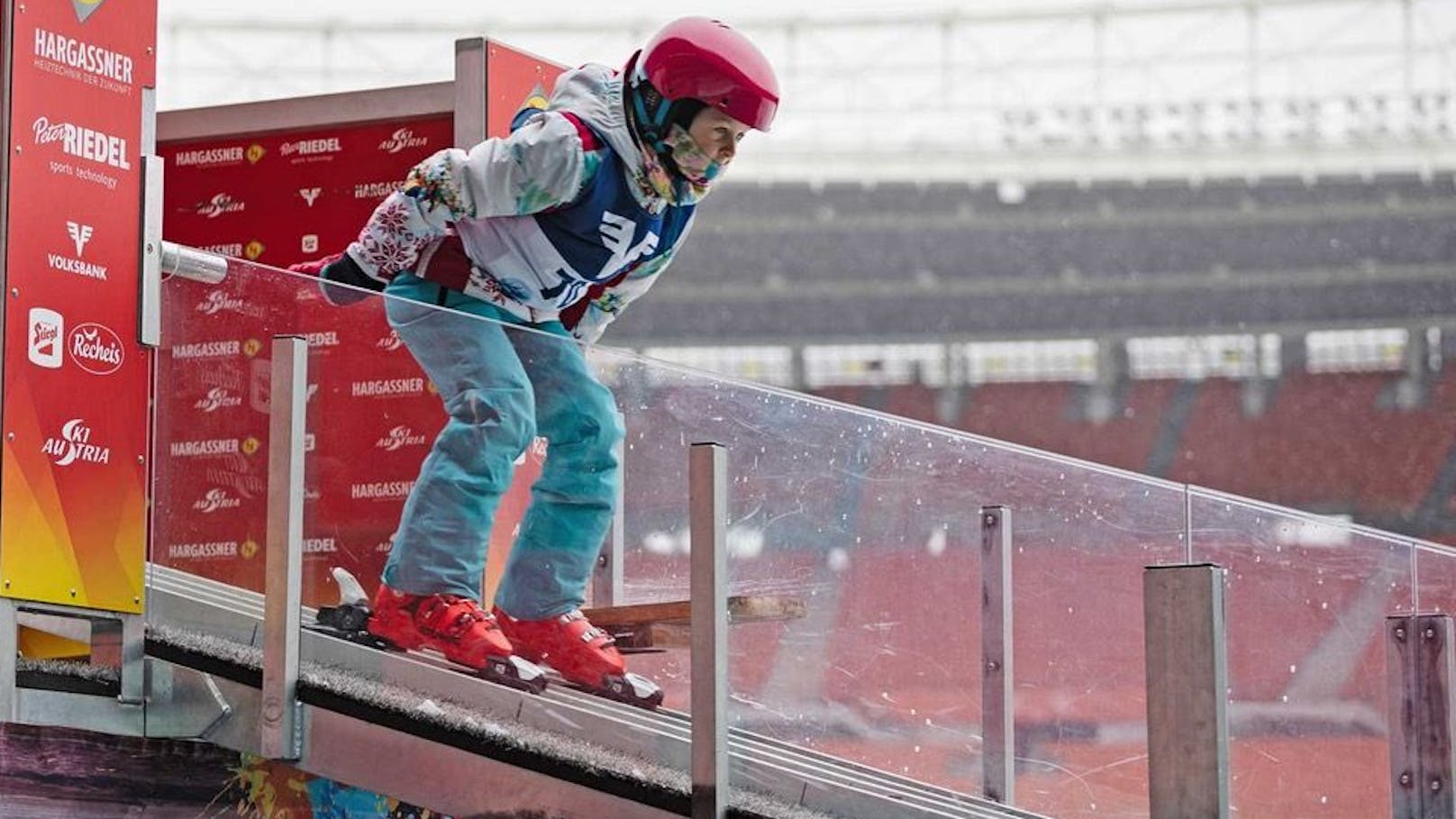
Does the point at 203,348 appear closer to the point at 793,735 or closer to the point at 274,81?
the point at 793,735

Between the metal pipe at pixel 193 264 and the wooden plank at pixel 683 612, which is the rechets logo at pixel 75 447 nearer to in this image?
the metal pipe at pixel 193 264

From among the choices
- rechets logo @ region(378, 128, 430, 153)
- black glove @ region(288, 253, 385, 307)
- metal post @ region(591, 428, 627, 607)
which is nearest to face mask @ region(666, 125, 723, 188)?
metal post @ region(591, 428, 627, 607)

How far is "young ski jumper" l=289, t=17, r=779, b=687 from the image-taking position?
10.2 ft

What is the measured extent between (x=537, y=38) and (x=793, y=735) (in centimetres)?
2272

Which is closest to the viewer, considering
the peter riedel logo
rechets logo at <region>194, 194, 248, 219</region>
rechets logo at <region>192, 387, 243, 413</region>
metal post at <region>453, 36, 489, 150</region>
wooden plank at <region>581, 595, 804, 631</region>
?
wooden plank at <region>581, 595, 804, 631</region>

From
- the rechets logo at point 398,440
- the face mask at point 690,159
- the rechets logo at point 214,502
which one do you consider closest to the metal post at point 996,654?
the face mask at point 690,159

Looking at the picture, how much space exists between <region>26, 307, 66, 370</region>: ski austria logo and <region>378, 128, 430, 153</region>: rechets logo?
1832 mm

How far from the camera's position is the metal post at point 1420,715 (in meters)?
3.43

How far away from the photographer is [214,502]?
123 inches

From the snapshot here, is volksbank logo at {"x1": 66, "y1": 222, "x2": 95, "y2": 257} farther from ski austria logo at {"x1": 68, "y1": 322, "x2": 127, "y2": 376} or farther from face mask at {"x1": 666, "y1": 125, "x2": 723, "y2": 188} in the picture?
face mask at {"x1": 666, "y1": 125, "x2": 723, "y2": 188}

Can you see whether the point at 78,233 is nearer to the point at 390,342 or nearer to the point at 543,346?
the point at 390,342

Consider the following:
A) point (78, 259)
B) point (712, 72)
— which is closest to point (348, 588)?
point (78, 259)

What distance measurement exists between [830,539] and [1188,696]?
66 centimetres

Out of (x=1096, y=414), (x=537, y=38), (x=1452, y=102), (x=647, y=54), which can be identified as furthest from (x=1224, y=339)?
(x=647, y=54)
